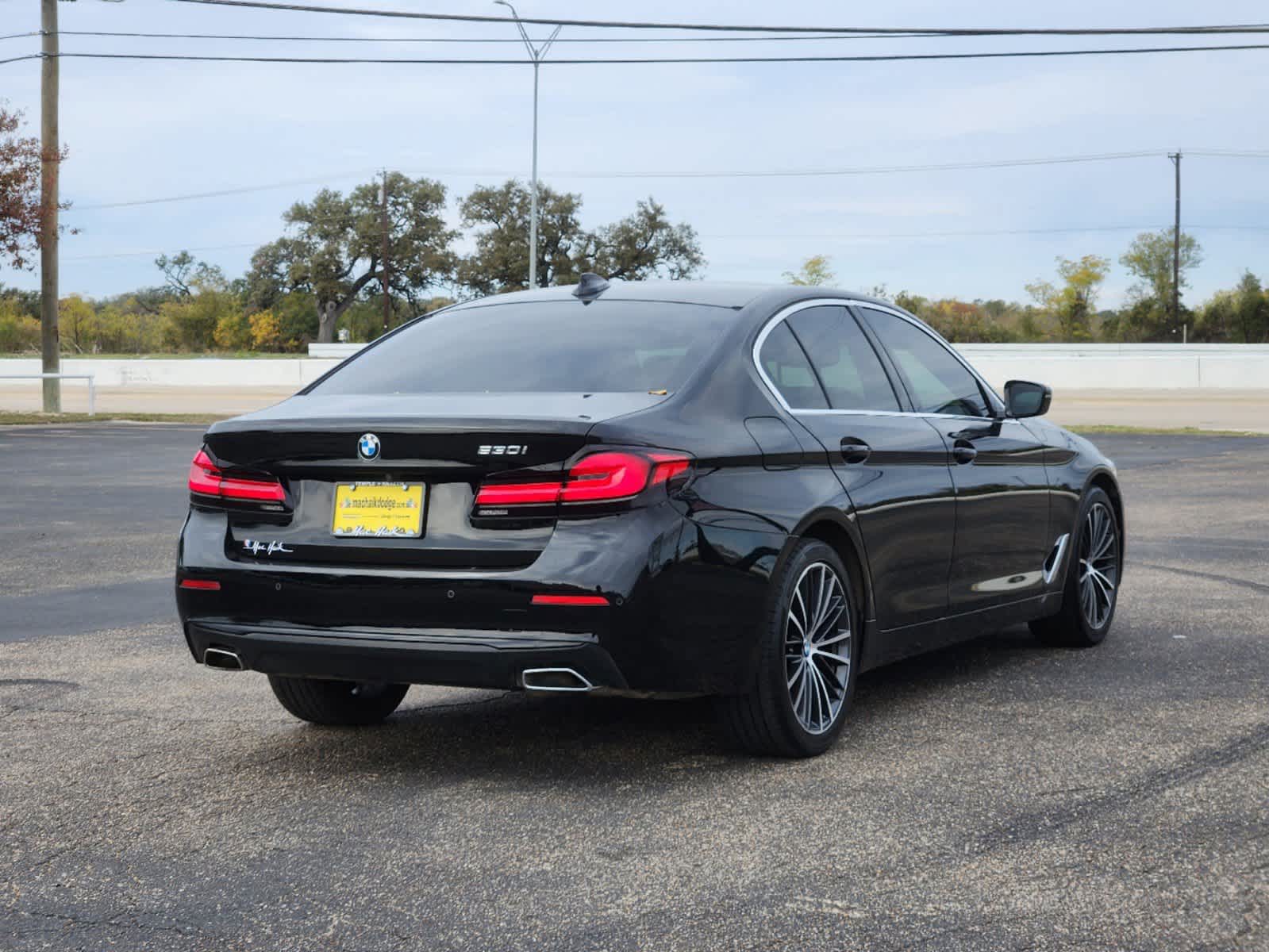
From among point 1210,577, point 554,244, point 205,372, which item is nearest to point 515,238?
point 554,244

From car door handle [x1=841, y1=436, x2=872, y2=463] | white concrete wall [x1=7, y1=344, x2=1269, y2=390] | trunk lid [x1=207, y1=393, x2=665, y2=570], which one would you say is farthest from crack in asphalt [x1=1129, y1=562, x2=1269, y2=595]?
white concrete wall [x1=7, y1=344, x2=1269, y2=390]

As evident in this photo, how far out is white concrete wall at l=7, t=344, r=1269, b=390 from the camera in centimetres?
5041

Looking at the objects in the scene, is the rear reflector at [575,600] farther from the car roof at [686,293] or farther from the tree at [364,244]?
the tree at [364,244]

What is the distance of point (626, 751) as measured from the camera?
543cm

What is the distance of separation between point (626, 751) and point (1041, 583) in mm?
2382

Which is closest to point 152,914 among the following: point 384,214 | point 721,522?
point 721,522

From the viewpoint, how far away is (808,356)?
5.75 metres

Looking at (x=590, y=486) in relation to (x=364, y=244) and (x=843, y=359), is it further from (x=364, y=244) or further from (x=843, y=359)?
(x=364, y=244)

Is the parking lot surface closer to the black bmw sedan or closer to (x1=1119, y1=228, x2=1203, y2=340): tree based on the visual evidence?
the black bmw sedan

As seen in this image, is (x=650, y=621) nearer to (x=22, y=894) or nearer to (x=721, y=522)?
(x=721, y=522)

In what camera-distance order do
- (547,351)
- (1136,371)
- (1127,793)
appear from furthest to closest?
(1136,371)
(547,351)
(1127,793)

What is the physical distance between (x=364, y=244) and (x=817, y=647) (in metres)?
101

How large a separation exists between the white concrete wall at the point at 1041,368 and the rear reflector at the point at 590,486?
35.6 m

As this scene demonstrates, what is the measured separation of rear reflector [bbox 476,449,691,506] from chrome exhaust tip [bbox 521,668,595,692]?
1.58 feet
